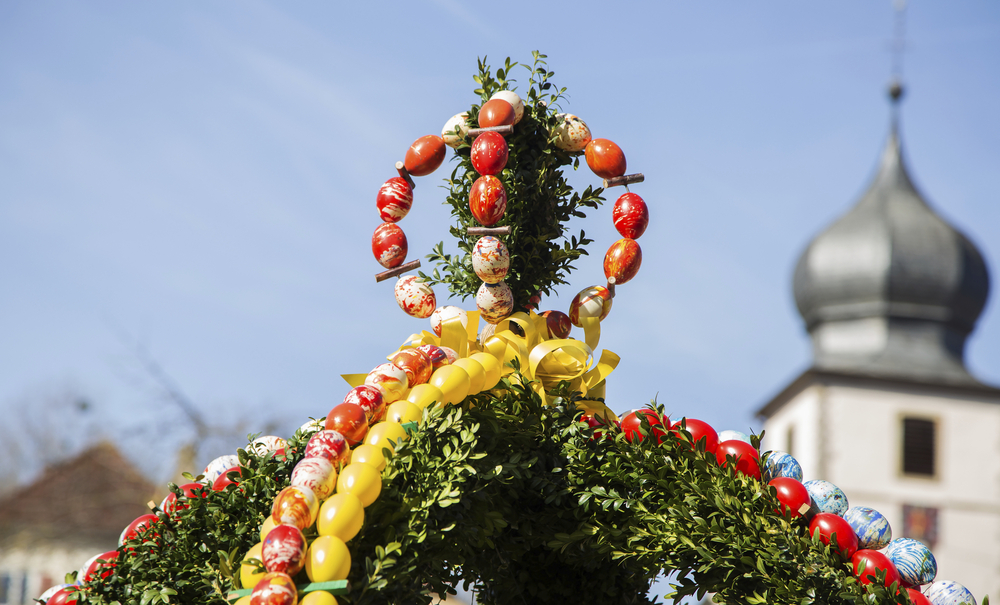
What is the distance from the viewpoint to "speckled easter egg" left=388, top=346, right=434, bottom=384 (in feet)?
9.99

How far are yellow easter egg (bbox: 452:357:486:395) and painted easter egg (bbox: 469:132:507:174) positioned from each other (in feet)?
2.04

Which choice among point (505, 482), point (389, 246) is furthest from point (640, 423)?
point (389, 246)

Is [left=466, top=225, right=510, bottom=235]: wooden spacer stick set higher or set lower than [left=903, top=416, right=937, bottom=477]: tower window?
lower

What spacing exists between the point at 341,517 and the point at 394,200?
123cm

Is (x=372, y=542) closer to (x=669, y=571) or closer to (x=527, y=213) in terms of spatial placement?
(x=669, y=571)

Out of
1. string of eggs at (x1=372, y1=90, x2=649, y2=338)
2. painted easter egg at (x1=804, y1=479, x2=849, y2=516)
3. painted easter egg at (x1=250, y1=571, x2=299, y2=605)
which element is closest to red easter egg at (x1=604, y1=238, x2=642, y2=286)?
string of eggs at (x1=372, y1=90, x2=649, y2=338)

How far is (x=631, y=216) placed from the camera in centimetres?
346

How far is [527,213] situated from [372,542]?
1.28 metres

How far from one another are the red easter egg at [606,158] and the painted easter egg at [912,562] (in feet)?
4.79

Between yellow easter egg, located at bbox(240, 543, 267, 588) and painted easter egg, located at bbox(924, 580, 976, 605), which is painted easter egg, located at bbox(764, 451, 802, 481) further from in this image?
yellow easter egg, located at bbox(240, 543, 267, 588)

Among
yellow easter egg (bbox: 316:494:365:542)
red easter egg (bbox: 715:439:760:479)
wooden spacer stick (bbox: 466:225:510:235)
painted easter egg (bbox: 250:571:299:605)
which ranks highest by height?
wooden spacer stick (bbox: 466:225:510:235)

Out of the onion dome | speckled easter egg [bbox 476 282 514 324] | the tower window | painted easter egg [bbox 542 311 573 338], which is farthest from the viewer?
the tower window

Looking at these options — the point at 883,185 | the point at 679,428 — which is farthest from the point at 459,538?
the point at 883,185

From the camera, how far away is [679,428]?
9.93 ft
